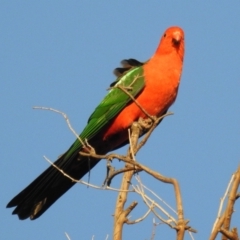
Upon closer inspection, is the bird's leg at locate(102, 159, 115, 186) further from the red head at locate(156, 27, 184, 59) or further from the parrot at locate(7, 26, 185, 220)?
the red head at locate(156, 27, 184, 59)

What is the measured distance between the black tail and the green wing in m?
0.20

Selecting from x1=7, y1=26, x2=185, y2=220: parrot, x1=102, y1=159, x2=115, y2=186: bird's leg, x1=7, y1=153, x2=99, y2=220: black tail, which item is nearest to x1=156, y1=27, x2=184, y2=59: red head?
x1=7, y1=26, x2=185, y2=220: parrot

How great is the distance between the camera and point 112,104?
5988 mm

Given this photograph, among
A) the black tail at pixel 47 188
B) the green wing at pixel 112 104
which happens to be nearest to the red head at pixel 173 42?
the green wing at pixel 112 104

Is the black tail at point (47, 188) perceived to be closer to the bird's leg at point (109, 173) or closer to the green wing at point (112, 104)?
the green wing at point (112, 104)

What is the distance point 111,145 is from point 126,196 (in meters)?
2.51

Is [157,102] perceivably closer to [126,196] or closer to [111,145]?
[111,145]

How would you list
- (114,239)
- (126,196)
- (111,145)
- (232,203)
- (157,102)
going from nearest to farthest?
(232,203), (114,239), (126,196), (157,102), (111,145)

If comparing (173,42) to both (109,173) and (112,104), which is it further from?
(109,173)

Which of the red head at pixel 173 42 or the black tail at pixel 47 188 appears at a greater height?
the red head at pixel 173 42

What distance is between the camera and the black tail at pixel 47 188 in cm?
533

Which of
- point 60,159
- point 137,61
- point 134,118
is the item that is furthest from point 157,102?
point 60,159

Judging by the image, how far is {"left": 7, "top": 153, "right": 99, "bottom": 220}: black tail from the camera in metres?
5.33

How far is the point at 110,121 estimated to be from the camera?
5.95m
